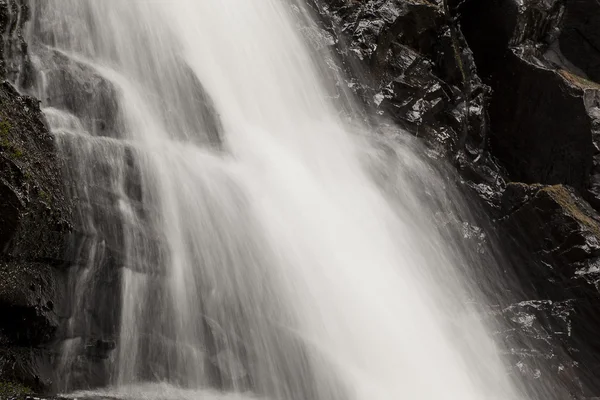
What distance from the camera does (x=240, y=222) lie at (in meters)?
7.66

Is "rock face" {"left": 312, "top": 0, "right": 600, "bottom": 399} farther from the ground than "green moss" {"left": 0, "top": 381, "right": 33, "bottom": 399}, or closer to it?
farther from the ground

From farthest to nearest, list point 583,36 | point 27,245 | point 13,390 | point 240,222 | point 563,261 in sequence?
point 583,36, point 563,261, point 240,222, point 27,245, point 13,390

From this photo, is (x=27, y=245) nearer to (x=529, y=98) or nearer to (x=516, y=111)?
(x=516, y=111)

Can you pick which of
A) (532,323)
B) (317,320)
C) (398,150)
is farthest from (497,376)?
(398,150)

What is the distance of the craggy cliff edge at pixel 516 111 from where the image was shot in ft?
31.0

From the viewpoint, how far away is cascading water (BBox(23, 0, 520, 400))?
6.27 m

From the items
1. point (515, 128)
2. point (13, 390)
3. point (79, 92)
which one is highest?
point (515, 128)

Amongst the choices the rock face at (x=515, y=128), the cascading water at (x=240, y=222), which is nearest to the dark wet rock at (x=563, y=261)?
the rock face at (x=515, y=128)

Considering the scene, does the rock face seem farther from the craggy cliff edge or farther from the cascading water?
the cascading water

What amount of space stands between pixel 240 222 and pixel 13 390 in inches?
133

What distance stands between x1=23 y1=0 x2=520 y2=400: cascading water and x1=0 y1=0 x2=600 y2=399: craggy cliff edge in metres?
0.69

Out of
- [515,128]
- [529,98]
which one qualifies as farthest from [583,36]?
[515,128]

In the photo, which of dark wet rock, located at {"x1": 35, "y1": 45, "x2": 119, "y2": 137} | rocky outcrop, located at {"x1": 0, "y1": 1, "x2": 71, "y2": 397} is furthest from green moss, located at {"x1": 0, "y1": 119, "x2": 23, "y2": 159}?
dark wet rock, located at {"x1": 35, "y1": 45, "x2": 119, "y2": 137}

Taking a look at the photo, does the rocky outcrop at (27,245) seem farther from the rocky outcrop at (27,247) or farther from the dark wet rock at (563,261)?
the dark wet rock at (563,261)
